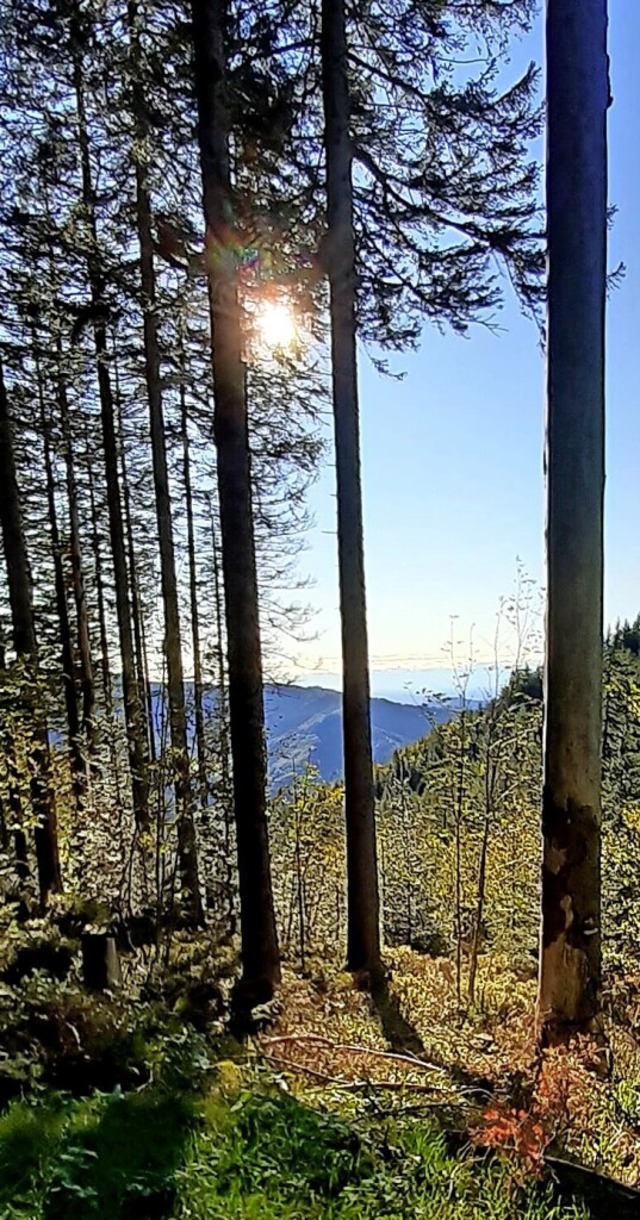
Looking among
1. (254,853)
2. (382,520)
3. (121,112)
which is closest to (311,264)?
(121,112)

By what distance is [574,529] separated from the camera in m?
2.67

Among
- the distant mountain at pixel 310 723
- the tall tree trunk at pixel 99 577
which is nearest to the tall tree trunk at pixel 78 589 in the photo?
the tall tree trunk at pixel 99 577

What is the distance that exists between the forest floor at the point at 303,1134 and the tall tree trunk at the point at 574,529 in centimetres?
37

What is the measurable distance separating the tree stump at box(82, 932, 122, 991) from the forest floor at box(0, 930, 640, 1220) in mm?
848

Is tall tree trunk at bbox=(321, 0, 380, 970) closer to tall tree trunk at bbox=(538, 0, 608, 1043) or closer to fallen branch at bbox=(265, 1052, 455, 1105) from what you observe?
tall tree trunk at bbox=(538, 0, 608, 1043)

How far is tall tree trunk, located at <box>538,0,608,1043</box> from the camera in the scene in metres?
2.62

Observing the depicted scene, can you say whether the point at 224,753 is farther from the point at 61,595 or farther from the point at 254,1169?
the point at 254,1169

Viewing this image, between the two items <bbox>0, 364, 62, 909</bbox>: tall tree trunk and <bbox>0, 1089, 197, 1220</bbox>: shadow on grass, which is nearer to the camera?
<bbox>0, 1089, 197, 1220</bbox>: shadow on grass

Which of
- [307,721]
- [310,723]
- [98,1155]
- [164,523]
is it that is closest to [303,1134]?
[98,1155]

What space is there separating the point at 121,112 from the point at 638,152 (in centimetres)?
370

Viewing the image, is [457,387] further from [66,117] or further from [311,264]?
[66,117]

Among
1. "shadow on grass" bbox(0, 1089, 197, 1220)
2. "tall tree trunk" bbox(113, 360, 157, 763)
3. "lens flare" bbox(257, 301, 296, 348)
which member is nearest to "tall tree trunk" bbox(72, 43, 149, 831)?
"tall tree trunk" bbox(113, 360, 157, 763)

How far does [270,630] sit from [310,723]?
6.27 ft

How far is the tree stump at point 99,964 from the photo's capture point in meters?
4.02
